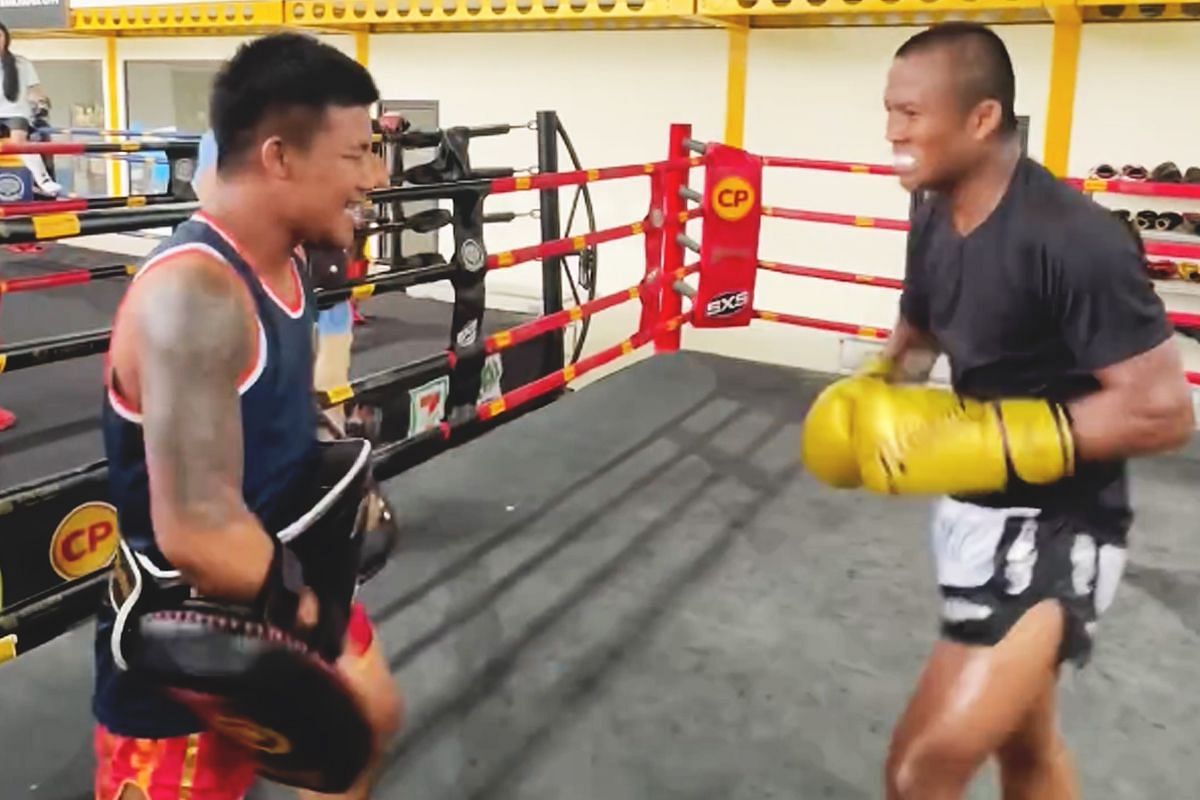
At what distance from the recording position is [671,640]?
225cm

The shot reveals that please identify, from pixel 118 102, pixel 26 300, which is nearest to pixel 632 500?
pixel 26 300

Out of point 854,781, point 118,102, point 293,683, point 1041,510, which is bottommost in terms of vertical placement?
point 854,781

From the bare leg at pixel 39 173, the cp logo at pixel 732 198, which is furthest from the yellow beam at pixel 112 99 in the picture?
the cp logo at pixel 732 198

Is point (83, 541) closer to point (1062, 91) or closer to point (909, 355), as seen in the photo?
point (909, 355)

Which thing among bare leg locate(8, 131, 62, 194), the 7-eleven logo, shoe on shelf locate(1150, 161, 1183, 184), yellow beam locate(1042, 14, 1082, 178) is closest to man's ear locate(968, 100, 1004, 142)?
the 7-eleven logo

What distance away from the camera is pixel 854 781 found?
1.79 meters

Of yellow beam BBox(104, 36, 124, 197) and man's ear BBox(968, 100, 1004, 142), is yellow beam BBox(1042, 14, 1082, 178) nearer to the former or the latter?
man's ear BBox(968, 100, 1004, 142)

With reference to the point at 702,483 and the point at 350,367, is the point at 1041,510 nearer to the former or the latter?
the point at 702,483

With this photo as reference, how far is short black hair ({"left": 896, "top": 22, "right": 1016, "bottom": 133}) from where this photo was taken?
4.20 feet

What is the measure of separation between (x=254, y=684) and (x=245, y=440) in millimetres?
244

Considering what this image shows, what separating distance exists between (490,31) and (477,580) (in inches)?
168

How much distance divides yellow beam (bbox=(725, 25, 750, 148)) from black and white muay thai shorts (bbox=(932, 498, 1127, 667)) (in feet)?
13.6

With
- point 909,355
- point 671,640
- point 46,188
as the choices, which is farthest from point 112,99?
point 909,355

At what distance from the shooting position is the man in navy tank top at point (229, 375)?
1009 mm
